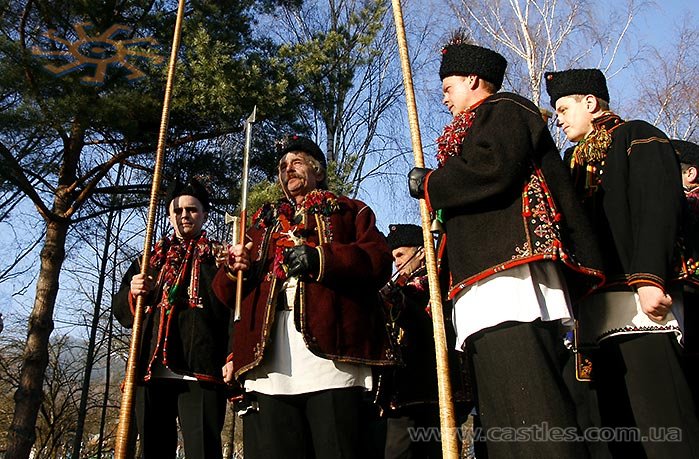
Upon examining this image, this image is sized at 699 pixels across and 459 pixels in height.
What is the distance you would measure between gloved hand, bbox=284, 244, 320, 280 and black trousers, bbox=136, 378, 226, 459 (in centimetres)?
142

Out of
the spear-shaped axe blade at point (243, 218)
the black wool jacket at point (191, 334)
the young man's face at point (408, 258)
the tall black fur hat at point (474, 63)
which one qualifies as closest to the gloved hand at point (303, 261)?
the spear-shaped axe blade at point (243, 218)

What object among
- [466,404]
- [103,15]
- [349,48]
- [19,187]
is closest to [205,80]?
[103,15]

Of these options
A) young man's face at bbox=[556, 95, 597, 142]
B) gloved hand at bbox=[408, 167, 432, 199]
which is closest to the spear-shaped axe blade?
gloved hand at bbox=[408, 167, 432, 199]

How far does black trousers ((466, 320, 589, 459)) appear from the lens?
89.4 inches

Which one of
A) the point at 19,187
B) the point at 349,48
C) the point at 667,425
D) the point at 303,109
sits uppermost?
the point at 349,48

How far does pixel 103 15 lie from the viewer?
31.6 feet

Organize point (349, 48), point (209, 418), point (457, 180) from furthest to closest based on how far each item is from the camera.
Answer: point (349, 48) → point (209, 418) → point (457, 180)

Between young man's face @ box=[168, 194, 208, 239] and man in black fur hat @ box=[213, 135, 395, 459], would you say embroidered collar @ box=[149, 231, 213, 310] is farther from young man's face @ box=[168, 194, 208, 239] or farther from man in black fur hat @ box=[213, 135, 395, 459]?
man in black fur hat @ box=[213, 135, 395, 459]

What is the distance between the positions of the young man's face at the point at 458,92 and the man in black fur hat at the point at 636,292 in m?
0.68

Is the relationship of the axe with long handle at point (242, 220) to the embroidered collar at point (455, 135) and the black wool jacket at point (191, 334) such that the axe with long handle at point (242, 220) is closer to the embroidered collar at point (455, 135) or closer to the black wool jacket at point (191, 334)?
the black wool jacket at point (191, 334)

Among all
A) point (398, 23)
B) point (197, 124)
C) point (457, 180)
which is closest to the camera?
point (457, 180)

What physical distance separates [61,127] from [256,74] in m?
2.49

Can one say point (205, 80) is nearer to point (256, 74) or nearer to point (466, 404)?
point (256, 74)

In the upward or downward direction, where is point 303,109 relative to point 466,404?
upward
